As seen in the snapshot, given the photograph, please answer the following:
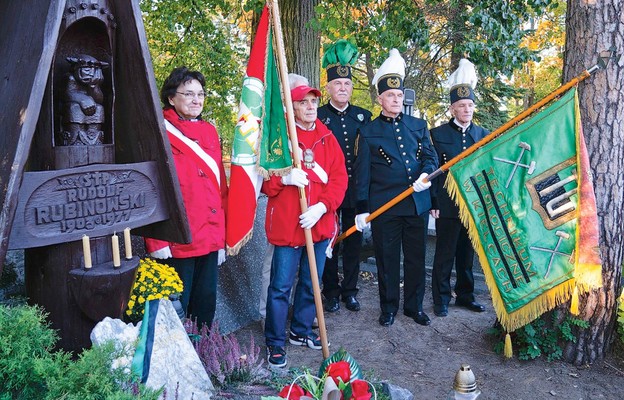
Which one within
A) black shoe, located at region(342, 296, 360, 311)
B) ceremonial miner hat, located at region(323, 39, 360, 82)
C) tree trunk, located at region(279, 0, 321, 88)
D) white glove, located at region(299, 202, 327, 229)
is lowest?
black shoe, located at region(342, 296, 360, 311)

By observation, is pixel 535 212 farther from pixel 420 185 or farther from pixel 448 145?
pixel 448 145

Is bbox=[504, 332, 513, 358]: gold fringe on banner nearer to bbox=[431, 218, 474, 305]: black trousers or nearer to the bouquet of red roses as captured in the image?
bbox=[431, 218, 474, 305]: black trousers

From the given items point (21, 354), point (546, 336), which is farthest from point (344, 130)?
point (21, 354)

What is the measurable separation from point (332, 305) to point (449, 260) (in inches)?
45.9

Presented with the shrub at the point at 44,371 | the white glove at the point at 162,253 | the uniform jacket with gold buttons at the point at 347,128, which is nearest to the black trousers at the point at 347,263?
the uniform jacket with gold buttons at the point at 347,128

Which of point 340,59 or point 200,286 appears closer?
point 200,286

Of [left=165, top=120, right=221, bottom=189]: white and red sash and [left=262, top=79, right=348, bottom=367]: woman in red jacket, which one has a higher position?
[left=165, top=120, right=221, bottom=189]: white and red sash

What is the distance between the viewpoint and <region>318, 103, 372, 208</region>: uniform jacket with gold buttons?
536 cm

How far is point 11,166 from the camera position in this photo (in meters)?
2.13

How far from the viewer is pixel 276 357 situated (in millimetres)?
4176

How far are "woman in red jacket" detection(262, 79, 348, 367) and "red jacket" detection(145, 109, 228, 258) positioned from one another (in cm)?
49

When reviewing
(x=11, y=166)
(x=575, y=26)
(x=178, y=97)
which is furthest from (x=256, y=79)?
(x=575, y=26)

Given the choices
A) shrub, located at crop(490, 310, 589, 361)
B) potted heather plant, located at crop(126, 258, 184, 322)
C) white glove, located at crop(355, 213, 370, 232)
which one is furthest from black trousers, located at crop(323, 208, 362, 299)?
potted heather plant, located at crop(126, 258, 184, 322)

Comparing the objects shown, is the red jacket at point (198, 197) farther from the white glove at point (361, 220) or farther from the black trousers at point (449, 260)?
the black trousers at point (449, 260)
